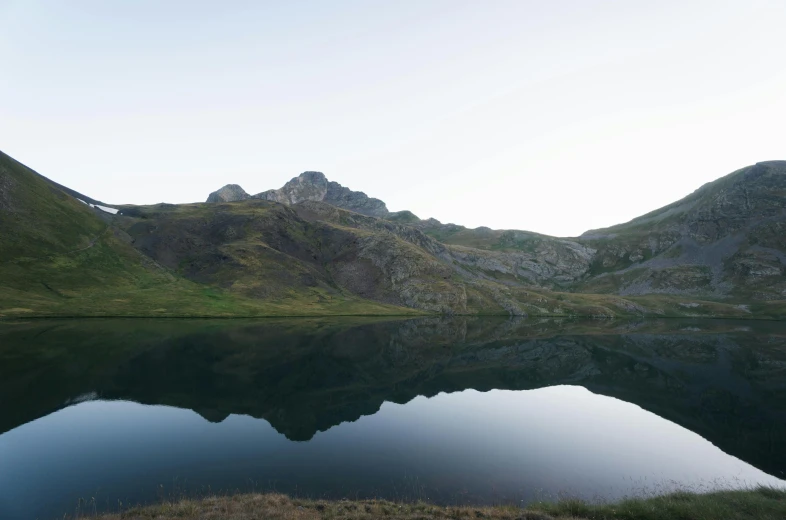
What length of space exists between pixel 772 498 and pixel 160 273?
197206 mm

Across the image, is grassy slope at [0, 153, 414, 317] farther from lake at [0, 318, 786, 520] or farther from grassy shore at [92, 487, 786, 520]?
grassy shore at [92, 487, 786, 520]

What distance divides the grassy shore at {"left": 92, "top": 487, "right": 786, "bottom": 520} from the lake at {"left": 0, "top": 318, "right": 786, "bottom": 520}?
13.4 ft

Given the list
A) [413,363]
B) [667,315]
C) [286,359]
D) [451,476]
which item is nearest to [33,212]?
[286,359]

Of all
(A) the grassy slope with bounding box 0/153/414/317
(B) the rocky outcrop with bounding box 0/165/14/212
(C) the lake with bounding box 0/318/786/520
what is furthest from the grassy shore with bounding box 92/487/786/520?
(B) the rocky outcrop with bounding box 0/165/14/212

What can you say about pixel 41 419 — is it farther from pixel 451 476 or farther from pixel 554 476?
pixel 554 476

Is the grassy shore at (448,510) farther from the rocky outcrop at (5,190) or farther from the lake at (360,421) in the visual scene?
the rocky outcrop at (5,190)

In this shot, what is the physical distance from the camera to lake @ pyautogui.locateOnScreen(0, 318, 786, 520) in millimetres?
27703

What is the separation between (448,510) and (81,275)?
172 m

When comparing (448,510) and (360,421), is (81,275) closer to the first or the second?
(360,421)

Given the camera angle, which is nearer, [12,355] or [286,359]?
[12,355]

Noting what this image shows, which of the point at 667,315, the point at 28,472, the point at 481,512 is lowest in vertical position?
the point at 667,315

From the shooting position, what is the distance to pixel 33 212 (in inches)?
6348

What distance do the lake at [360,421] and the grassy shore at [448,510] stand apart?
409cm

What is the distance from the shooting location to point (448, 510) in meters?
21.5
